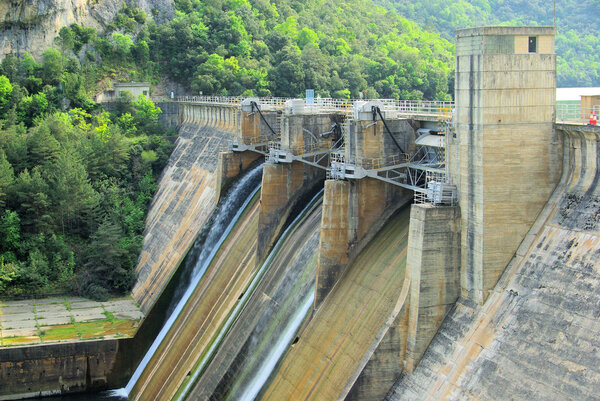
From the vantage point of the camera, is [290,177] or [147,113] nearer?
[290,177]

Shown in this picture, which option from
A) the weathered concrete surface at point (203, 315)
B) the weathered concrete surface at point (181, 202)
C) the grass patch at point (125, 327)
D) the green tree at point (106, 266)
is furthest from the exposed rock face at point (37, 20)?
the weathered concrete surface at point (203, 315)

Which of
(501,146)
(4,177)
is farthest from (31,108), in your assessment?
(501,146)

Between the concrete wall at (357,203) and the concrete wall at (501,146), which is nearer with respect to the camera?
the concrete wall at (501,146)

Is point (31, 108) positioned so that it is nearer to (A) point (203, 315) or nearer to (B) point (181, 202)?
(B) point (181, 202)

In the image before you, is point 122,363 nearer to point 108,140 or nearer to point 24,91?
point 108,140

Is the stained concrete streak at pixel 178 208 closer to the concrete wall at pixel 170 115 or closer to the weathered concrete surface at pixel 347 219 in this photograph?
the concrete wall at pixel 170 115

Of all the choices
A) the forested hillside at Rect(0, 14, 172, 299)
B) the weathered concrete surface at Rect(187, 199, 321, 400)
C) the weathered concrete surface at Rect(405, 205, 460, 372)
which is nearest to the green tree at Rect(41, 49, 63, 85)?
the forested hillside at Rect(0, 14, 172, 299)

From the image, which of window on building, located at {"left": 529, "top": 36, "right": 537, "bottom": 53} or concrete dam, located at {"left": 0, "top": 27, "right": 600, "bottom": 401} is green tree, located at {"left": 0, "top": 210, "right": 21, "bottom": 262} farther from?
window on building, located at {"left": 529, "top": 36, "right": 537, "bottom": 53}

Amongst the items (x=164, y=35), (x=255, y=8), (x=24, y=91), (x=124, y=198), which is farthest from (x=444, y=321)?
(x=255, y=8)
